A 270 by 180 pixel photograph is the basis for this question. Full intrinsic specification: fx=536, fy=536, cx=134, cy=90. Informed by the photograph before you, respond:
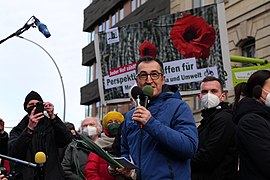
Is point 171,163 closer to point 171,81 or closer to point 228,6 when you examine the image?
point 171,81

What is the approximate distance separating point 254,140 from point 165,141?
0.94 meters

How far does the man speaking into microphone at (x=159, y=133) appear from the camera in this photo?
3611 mm

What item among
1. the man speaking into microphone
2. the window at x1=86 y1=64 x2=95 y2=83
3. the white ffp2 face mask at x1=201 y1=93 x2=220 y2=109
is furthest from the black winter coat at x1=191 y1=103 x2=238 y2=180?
the window at x1=86 y1=64 x2=95 y2=83

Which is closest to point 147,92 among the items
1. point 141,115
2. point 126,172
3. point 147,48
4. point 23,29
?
point 141,115

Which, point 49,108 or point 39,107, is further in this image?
point 49,108

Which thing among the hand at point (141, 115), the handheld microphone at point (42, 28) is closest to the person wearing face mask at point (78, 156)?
the handheld microphone at point (42, 28)

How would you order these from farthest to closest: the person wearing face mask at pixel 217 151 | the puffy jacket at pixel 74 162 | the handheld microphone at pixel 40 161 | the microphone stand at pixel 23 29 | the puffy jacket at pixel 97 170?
the microphone stand at pixel 23 29 → the puffy jacket at pixel 74 162 → the puffy jacket at pixel 97 170 → the person wearing face mask at pixel 217 151 → the handheld microphone at pixel 40 161

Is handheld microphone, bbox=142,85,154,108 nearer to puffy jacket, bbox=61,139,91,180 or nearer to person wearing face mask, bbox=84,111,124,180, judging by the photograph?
person wearing face mask, bbox=84,111,124,180

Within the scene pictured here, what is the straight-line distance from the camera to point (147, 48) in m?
9.23

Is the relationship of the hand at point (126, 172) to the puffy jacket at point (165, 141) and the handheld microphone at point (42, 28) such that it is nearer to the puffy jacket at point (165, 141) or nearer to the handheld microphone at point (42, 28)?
the puffy jacket at point (165, 141)

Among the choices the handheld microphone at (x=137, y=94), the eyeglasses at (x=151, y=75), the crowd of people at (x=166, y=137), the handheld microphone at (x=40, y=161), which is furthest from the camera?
the handheld microphone at (x=40, y=161)

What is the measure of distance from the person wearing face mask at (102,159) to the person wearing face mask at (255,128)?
1630mm

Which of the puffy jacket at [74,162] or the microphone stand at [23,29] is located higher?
the microphone stand at [23,29]

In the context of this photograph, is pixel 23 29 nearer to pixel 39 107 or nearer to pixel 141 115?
pixel 39 107
